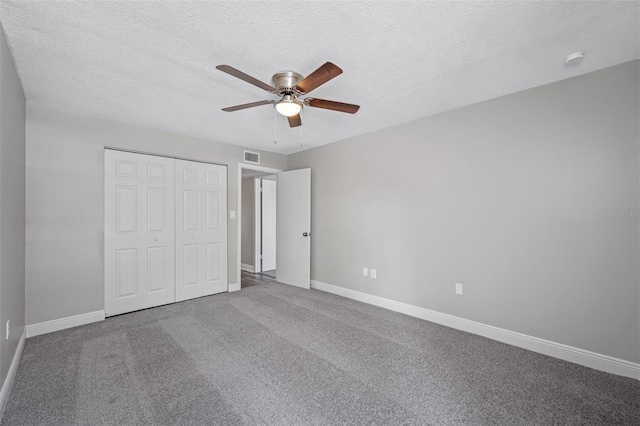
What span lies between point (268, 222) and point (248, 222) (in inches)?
21.2

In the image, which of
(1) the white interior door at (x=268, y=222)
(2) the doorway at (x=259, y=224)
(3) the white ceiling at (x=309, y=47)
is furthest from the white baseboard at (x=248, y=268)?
(3) the white ceiling at (x=309, y=47)

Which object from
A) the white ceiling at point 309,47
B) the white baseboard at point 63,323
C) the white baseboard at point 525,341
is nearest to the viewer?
Result: the white ceiling at point 309,47

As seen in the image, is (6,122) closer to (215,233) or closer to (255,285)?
(215,233)

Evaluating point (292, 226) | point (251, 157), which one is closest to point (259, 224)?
point (292, 226)

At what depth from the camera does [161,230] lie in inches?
146

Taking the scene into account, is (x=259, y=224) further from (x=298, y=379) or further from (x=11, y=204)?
(x=298, y=379)

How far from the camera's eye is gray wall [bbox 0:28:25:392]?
1.78m

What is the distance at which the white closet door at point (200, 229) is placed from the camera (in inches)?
153

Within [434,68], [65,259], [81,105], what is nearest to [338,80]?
[434,68]

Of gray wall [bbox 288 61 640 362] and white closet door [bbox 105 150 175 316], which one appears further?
white closet door [bbox 105 150 175 316]

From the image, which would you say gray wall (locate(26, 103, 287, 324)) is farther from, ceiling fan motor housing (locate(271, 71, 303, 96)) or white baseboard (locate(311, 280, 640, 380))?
white baseboard (locate(311, 280, 640, 380))

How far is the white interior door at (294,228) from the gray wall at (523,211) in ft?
3.80

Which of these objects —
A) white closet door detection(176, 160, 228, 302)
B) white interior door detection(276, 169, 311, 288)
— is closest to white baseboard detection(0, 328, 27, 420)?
white closet door detection(176, 160, 228, 302)

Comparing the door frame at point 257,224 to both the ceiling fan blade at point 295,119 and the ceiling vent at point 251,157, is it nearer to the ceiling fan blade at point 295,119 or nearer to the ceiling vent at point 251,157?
the ceiling vent at point 251,157
